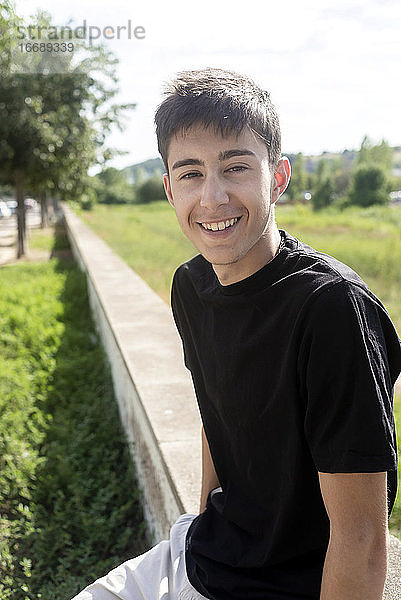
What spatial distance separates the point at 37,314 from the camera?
7.98m

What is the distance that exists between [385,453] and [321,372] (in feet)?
0.55

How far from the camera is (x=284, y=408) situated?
4.14 ft

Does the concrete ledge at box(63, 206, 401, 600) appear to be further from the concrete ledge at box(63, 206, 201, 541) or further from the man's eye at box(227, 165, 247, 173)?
the man's eye at box(227, 165, 247, 173)

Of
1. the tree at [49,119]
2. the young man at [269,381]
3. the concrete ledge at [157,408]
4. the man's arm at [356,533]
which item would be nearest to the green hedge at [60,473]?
the concrete ledge at [157,408]

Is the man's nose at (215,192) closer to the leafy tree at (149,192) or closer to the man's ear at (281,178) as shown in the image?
the man's ear at (281,178)

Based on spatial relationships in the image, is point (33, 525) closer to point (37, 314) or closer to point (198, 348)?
point (198, 348)

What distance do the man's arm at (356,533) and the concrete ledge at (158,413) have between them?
45 centimetres

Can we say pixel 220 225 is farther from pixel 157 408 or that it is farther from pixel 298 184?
pixel 298 184

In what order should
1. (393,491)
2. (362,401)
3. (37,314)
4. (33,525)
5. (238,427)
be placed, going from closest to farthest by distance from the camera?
(362,401) < (393,491) < (238,427) < (33,525) < (37,314)

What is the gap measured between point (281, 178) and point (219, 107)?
23 centimetres

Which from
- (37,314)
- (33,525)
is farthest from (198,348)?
(37,314)

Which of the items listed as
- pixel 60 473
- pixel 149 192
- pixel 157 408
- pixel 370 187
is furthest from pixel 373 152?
pixel 157 408

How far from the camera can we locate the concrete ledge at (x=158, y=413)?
2.27m

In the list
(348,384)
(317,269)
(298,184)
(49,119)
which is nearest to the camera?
(348,384)
